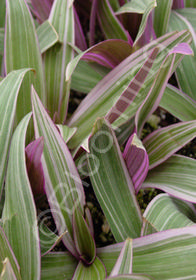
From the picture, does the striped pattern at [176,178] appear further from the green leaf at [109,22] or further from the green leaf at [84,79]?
the green leaf at [109,22]

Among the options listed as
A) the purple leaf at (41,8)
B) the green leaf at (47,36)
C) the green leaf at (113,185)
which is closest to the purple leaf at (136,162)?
the green leaf at (113,185)

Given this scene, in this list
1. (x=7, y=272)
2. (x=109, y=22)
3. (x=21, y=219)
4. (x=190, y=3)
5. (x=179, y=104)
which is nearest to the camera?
(x=7, y=272)

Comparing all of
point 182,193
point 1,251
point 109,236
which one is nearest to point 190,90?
point 182,193

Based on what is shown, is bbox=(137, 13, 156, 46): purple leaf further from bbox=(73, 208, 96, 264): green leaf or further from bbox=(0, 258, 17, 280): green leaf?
bbox=(0, 258, 17, 280): green leaf

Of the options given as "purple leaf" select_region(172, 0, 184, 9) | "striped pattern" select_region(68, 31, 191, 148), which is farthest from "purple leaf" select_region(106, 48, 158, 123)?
"purple leaf" select_region(172, 0, 184, 9)

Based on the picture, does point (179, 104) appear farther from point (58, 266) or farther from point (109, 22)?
point (58, 266)

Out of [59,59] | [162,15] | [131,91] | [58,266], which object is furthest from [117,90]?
[58,266]
